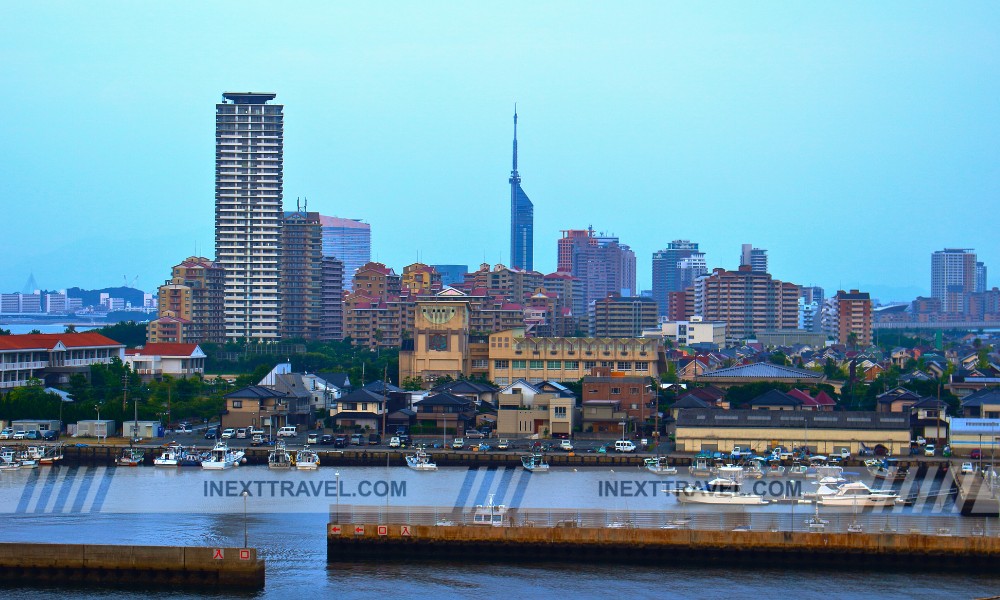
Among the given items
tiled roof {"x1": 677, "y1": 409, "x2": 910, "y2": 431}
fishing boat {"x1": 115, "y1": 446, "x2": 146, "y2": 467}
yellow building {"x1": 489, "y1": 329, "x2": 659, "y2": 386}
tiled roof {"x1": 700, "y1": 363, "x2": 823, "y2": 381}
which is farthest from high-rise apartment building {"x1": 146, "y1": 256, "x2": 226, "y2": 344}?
tiled roof {"x1": 677, "y1": 409, "x2": 910, "y2": 431}

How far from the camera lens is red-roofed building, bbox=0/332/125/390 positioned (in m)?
31.7

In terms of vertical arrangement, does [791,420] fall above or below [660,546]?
above

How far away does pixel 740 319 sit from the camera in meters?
81.4

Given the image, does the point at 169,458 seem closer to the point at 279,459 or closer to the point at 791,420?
the point at 279,459

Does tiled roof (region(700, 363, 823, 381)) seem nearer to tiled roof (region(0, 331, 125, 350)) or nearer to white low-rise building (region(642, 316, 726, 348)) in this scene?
tiled roof (region(0, 331, 125, 350))

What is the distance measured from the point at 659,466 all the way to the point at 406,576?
9.68 meters

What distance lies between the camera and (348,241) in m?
143

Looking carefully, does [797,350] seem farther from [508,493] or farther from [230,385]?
[508,493]

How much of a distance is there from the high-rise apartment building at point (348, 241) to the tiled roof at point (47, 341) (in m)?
103

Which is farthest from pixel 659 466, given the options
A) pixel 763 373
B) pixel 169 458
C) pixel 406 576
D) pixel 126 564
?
pixel 763 373

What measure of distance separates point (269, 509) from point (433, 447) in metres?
7.85

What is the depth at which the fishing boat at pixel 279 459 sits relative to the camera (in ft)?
77.2

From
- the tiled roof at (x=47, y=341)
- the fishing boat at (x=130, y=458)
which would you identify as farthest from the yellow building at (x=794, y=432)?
the tiled roof at (x=47, y=341)

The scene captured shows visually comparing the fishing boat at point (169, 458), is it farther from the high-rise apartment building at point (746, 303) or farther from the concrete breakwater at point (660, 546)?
the high-rise apartment building at point (746, 303)
